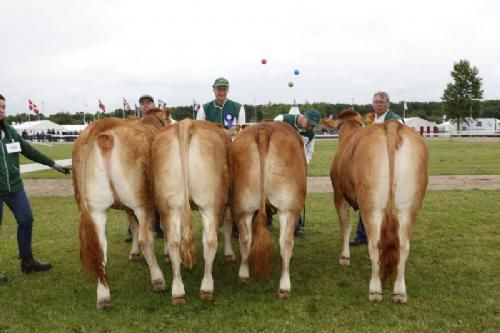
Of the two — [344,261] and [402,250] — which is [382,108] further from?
[402,250]

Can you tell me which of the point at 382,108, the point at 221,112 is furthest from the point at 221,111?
the point at 382,108

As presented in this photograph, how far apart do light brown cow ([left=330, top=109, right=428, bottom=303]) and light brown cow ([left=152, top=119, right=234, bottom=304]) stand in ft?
5.34

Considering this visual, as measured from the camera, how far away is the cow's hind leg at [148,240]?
17.0ft

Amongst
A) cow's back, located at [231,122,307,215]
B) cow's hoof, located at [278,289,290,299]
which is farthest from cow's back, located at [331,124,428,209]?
cow's hoof, located at [278,289,290,299]

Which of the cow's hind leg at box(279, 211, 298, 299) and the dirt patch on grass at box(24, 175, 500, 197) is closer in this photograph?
the cow's hind leg at box(279, 211, 298, 299)

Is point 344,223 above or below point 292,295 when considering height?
above

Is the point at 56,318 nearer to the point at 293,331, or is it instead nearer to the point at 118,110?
the point at 293,331

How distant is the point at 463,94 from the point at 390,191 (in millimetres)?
62583

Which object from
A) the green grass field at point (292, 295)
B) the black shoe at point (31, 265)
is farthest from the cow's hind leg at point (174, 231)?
the black shoe at point (31, 265)

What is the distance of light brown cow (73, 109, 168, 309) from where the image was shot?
16.2ft

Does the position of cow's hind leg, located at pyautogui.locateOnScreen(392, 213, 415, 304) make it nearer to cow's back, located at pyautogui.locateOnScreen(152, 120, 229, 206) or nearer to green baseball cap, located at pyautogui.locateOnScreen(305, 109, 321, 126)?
cow's back, located at pyautogui.locateOnScreen(152, 120, 229, 206)

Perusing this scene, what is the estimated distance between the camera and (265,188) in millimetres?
5238

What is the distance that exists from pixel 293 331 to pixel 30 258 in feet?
13.6

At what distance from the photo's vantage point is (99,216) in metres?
5.01
